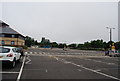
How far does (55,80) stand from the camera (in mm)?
8156

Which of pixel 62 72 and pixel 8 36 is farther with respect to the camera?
pixel 8 36

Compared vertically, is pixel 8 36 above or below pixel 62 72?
above

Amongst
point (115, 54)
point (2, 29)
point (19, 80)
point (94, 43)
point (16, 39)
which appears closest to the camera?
point (19, 80)

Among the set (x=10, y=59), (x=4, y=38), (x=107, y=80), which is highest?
(x=4, y=38)

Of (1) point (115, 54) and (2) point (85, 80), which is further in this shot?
(1) point (115, 54)

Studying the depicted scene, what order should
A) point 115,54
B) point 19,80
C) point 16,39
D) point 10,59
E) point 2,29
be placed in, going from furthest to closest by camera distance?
1. point 16,39
2. point 2,29
3. point 115,54
4. point 10,59
5. point 19,80

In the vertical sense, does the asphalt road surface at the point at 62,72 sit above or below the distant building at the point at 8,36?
below

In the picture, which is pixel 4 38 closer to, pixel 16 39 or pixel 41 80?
pixel 16 39

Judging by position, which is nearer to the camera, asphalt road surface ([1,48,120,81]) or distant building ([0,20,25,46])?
asphalt road surface ([1,48,120,81])

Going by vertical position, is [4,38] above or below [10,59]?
above

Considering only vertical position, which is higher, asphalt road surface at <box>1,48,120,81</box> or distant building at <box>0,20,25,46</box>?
distant building at <box>0,20,25,46</box>

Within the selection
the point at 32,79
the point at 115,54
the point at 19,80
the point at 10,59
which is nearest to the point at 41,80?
the point at 32,79

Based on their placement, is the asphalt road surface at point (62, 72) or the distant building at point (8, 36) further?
the distant building at point (8, 36)

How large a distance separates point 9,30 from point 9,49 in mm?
59793
